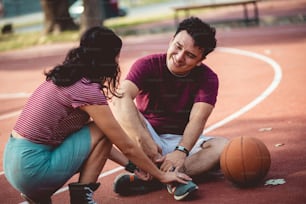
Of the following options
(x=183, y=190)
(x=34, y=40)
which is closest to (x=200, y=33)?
(x=183, y=190)

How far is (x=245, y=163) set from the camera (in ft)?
17.2

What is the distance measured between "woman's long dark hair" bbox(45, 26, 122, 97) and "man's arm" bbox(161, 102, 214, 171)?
1.01m

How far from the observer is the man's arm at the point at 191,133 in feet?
17.0

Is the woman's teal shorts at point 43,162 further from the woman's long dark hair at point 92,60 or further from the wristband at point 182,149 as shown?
the wristband at point 182,149

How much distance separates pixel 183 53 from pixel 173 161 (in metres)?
0.94

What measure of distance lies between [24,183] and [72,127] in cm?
54

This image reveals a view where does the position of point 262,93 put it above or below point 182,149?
below

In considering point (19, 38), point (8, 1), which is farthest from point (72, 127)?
point (8, 1)

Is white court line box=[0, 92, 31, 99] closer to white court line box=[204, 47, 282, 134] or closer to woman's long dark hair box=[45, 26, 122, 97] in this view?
white court line box=[204, 47, 282, 134]

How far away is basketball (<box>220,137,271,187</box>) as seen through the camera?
5.24 metres

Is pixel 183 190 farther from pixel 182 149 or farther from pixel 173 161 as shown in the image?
pixel 182 149

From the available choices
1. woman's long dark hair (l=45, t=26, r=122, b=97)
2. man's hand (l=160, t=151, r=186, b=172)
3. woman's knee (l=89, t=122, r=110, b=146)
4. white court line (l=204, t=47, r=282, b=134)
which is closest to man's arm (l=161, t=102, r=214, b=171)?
man's hand (l=160, t=151, r=186, b=172)

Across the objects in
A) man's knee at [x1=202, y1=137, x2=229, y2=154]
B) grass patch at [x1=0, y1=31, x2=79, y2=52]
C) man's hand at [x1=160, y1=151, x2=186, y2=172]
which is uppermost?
man's hand at [x1=160, y1=151, x2=186, y2=172]

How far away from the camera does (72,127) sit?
4.70 metres
